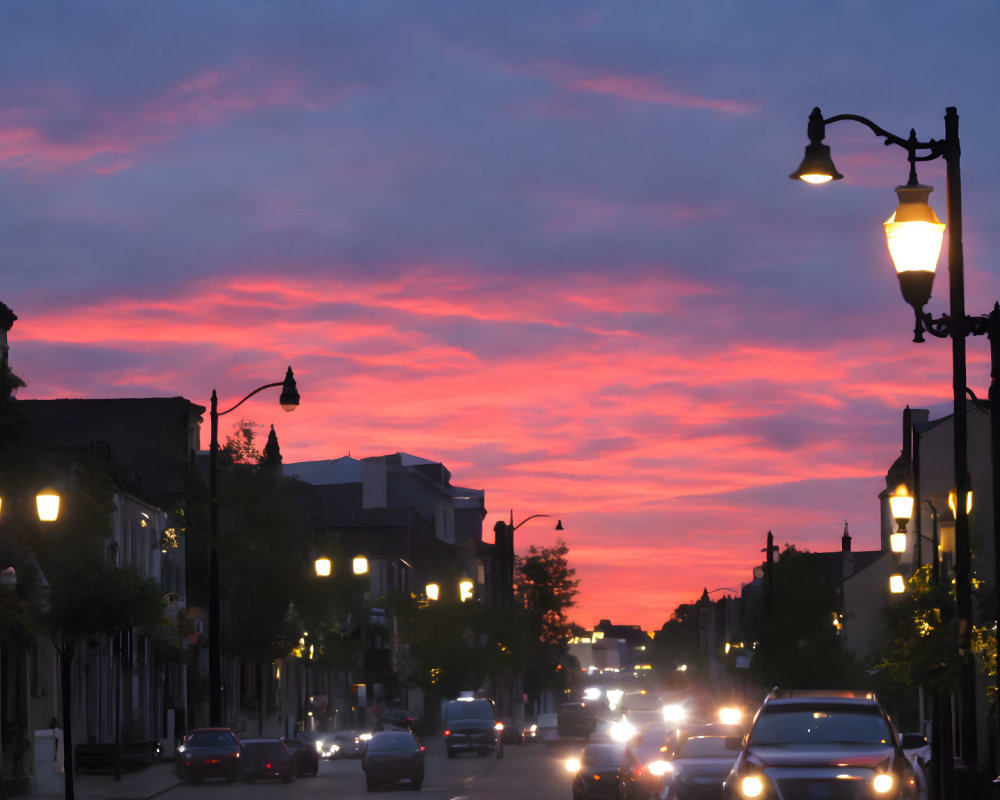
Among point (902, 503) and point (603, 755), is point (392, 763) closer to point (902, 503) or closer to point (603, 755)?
point (603, 755)

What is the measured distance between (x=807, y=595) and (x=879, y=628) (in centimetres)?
530

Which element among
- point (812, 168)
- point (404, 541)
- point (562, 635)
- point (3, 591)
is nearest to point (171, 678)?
point (3, 591)

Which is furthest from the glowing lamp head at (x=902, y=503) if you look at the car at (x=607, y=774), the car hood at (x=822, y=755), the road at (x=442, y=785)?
the car hood at (x=822, y=755)

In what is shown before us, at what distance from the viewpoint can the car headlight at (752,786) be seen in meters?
17.8

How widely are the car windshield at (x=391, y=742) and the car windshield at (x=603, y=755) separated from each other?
1106cm

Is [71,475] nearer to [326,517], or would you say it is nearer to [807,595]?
[807,595]

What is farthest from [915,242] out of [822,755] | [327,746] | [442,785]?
[327,746]

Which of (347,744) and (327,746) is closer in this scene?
(327,746)

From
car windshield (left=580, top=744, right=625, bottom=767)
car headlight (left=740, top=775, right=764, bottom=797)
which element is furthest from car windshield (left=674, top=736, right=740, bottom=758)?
car headlight (left=740, top=775, right=764, bottom=797)

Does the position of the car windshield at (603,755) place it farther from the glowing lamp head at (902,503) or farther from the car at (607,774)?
the glowing lamp head at (902,503)

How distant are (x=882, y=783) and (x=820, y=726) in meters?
1.46

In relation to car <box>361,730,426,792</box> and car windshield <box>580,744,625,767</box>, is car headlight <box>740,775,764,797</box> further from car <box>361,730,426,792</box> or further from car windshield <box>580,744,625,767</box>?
car <box>361,730,426,792</box>

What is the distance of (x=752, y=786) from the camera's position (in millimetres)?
17891

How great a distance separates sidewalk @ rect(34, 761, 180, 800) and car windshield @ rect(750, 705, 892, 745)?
74.2 feet
